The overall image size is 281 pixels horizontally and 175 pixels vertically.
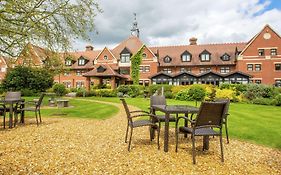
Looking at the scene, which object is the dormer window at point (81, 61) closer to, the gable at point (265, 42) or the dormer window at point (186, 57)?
the dormer window at point (186, 57)

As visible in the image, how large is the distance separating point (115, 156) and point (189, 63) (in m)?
41.2

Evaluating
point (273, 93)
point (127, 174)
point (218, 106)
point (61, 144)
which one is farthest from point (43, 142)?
point (273, 93)

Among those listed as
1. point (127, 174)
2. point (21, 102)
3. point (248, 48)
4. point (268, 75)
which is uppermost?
point (248, 48)

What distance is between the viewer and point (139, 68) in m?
46.2

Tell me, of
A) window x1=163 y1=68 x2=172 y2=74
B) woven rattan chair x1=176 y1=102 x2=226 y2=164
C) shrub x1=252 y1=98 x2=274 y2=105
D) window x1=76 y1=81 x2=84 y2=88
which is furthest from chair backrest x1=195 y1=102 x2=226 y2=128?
window x1=76 y1=81 x2=84 y2=88

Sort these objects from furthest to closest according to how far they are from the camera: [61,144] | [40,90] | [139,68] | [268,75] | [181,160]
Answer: [139,68] → [268,75] → [40,90] → [61,144] → [181,160]

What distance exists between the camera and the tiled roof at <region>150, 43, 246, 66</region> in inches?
1754

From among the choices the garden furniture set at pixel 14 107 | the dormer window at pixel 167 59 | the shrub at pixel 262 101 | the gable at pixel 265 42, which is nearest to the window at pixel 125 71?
the dormer window at pixel 167 59

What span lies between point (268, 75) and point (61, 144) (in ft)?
137

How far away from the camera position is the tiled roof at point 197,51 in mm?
44562

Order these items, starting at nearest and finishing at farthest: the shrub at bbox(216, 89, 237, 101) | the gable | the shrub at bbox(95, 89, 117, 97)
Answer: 1. the shrub at bbox(216, 89, 237, 101)
2. the shrub at bbox(95, 89, 117, 97)
3. the gable

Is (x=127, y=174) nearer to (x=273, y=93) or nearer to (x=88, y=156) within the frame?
(x=88, y=156)

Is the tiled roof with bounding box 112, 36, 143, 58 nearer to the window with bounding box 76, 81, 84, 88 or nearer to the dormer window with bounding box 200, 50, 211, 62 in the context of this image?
the window with bounding box 76, 81, 84, 88

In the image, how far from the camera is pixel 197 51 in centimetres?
4706
